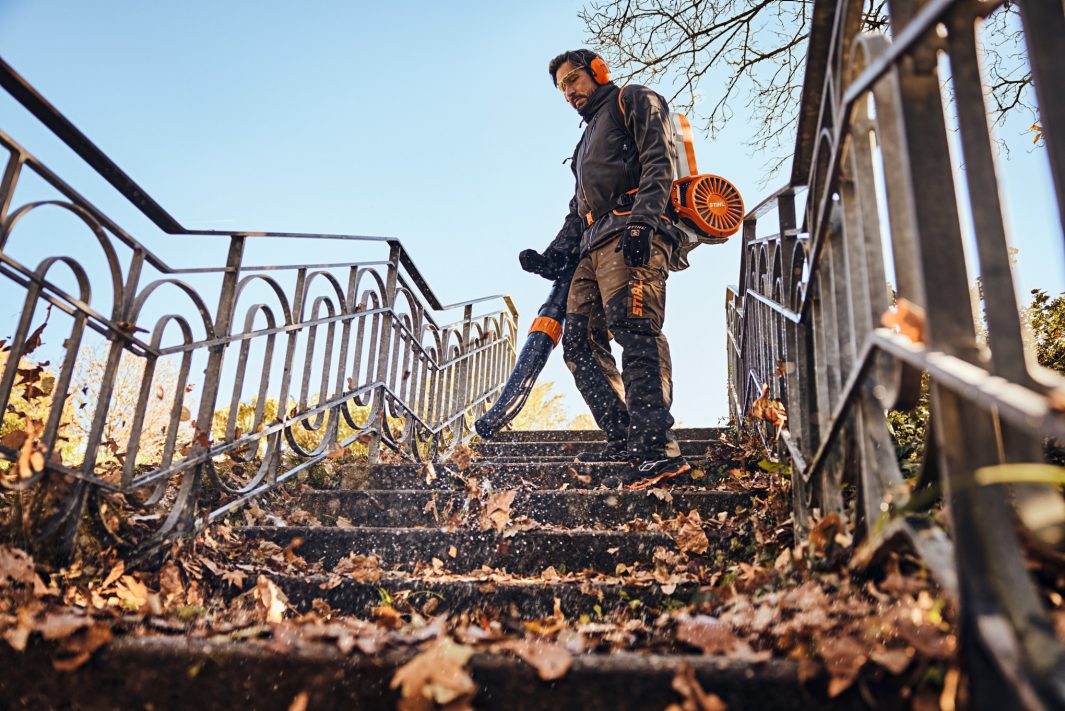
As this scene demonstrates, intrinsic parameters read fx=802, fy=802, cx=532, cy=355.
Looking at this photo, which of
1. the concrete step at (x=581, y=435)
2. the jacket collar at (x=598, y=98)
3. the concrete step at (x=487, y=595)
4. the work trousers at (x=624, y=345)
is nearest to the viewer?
the concrete step at (x=487, y=595)

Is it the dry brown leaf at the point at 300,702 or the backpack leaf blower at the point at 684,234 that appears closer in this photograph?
the dry brown leaf at the point at 300,702

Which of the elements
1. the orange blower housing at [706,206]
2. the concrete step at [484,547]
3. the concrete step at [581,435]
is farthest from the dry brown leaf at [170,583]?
the concrete step at [581,435]

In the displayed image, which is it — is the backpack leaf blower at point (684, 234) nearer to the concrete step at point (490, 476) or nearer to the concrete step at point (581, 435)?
the concrete step at point (490, 476)

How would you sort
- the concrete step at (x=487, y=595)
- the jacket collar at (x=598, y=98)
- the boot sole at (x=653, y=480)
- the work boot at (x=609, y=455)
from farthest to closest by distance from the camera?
the jacket collar at (x=598, y=98) → the work boot at (x=609, y=455) → the boot sole at (x=653, y=480) → the concrete step at (x=487, y=595)

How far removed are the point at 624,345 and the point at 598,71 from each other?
1.93 m

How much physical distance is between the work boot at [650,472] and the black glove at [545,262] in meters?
1.71

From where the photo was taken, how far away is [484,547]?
10.4ft

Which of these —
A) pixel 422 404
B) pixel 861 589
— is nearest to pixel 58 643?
pixel 861 589

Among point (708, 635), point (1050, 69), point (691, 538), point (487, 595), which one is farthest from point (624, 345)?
point (1050, 69)

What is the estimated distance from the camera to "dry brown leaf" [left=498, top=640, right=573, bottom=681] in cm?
164

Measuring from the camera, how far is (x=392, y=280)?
18.0 feet

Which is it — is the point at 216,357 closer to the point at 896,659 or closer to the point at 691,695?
the point at 691,695

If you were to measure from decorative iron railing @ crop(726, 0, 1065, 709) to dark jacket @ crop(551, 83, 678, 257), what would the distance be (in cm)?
239

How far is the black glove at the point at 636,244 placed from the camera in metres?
4.36
